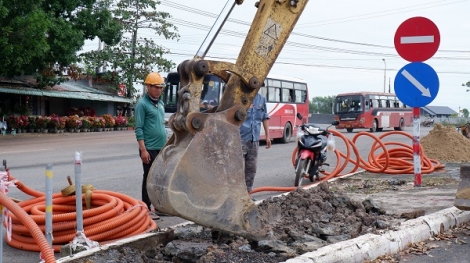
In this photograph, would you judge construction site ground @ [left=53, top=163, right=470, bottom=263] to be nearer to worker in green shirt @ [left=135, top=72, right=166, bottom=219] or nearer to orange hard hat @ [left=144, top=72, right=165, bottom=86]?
worker in green shirt @ [left=135, top=72, right=166, bottom=219]

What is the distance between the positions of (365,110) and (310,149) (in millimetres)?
29583

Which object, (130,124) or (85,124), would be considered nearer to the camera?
(85,124)

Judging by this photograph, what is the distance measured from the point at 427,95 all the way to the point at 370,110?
31.8m

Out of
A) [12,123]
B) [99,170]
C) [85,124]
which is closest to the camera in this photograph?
[99,170]

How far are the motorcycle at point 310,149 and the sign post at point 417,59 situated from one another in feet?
8.08

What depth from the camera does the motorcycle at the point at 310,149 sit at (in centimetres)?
1072

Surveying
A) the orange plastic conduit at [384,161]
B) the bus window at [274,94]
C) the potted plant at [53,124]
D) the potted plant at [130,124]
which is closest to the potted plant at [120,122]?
the potted plant at [130,124]

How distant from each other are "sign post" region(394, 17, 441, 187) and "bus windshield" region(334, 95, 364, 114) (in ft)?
102

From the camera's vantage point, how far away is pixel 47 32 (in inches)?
1056

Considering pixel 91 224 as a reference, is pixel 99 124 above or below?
below

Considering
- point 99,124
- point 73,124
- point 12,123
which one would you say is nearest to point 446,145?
point 12,123

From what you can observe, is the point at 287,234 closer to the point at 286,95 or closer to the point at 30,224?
the point at 30,224

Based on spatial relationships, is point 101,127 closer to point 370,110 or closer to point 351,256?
point 370,110

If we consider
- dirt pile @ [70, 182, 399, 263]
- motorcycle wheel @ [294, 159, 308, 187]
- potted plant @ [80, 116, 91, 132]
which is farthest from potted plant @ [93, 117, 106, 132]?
dirt pile @ [70, 182, 399, 263]
